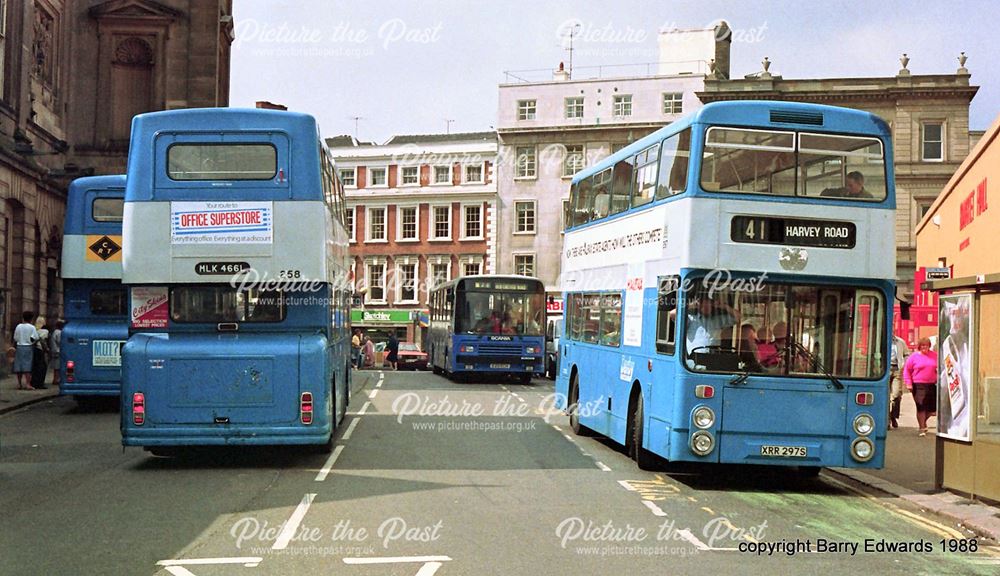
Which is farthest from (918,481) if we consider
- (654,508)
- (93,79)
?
(93,79)

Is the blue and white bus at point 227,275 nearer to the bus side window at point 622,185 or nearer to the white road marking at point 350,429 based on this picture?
the white road marking at point 350,429

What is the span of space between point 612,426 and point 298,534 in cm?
717

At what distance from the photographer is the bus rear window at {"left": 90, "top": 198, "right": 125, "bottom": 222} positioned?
21.7 m

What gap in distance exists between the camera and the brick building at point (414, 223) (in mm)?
66438

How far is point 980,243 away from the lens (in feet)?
69.6

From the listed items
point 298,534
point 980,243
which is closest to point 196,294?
point 298,534

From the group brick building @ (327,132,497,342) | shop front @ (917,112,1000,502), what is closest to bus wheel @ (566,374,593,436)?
shop front @ (917,112,1000,502)

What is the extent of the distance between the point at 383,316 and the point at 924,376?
51.1 m

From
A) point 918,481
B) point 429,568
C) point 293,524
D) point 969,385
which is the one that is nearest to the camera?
point 429,568

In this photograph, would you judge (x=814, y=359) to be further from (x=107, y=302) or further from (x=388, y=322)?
(x=388, y=322)

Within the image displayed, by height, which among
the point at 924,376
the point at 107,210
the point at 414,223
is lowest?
the point at 924,376

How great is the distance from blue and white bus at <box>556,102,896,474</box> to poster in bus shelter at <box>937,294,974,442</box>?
2.42 ft

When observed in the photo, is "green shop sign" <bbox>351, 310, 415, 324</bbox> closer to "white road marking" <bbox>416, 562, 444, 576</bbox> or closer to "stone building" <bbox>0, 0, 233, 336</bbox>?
"stone building" <bbox>0, 0, 233, 336</bbox>

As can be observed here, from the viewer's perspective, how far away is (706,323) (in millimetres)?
12211
